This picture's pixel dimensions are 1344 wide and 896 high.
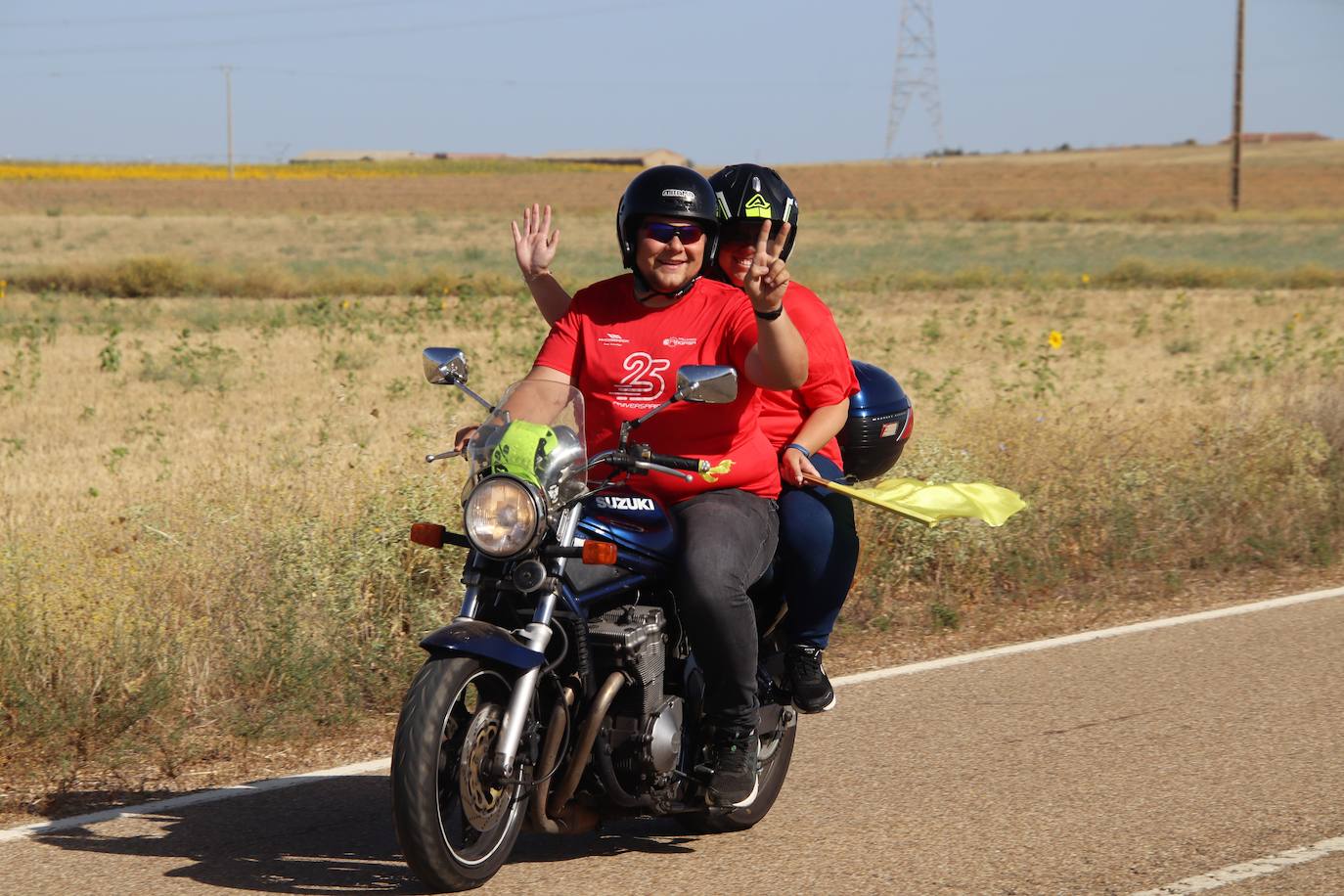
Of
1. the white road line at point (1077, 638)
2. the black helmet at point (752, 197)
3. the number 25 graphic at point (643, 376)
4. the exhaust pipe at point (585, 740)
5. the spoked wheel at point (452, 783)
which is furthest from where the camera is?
the white road line at point (1077, 638)

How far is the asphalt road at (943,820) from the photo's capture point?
4688 mm

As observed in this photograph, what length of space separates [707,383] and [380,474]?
4.97 metres

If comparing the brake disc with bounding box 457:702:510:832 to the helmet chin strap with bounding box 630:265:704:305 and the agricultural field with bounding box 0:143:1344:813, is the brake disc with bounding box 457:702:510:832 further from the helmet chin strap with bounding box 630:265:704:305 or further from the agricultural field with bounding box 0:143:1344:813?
the agricultural field with bounding box 0:143:1344:813

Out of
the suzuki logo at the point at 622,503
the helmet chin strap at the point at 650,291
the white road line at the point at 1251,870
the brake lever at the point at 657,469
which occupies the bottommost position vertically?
the white road line at the point at 1251,870

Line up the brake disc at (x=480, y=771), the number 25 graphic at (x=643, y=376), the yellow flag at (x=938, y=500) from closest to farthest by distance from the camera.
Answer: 1. the brake disc at (x=480, y=771)
2. the number 25 graphic at (x=643, y=376)
3. the yellow flag at (x=938, y=500)

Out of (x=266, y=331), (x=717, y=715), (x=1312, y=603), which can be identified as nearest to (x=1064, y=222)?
(x=266, y=331)

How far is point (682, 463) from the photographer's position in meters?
4.50

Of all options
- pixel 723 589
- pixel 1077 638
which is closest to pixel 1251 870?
pixel 723 589

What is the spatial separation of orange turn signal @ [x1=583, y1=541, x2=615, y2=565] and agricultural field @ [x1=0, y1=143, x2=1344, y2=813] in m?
2.19

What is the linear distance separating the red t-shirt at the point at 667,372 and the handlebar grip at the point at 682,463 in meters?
0.21

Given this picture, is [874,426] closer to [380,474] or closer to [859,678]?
[859,678]

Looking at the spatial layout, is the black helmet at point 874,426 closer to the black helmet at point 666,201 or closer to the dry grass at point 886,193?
the black helmet at point 666,201

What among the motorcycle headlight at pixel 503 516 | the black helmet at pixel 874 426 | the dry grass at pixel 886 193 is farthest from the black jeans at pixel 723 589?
the dry grass at pixel 886 193

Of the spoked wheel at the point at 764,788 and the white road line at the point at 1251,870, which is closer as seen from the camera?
the white road line at the point at 1251,870
